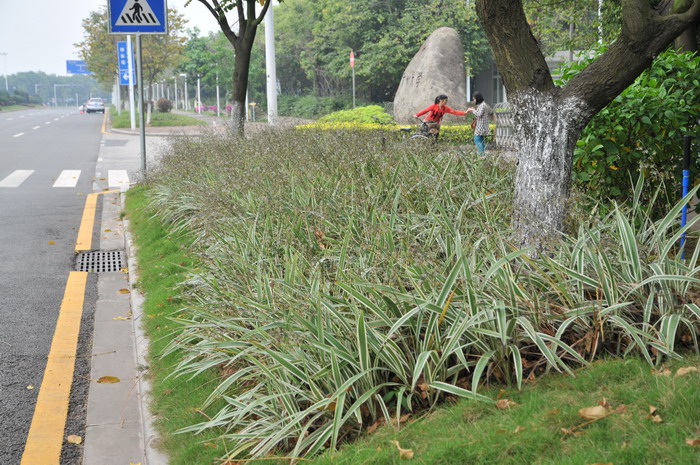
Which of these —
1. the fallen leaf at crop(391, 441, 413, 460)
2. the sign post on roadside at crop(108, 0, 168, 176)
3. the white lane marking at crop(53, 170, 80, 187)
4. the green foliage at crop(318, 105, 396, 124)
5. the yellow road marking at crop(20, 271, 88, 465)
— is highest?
the sign post on roadside at crop(108, 0, 168, 176)

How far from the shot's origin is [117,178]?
16.1 metres

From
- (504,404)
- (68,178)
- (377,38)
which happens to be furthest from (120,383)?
(377,38)

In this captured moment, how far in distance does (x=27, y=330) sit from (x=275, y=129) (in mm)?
6323

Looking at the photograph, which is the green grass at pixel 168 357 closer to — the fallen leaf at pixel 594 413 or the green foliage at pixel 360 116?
the fallen leaf at pixel 594 413

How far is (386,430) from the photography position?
3.24 metres

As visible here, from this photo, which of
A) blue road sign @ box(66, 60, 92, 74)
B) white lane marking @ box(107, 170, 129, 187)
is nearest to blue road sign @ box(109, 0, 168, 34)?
white lane marking @ box(107, 170, 129, 187)

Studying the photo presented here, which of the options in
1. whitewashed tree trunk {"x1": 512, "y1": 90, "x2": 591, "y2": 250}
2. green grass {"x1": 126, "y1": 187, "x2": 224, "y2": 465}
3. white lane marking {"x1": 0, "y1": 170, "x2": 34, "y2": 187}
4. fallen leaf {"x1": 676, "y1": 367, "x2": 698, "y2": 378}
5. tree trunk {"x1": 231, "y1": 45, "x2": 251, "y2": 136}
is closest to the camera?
fallen leaf {"x1": 676, "y1": 367, "x2": 698, "y2": 378}

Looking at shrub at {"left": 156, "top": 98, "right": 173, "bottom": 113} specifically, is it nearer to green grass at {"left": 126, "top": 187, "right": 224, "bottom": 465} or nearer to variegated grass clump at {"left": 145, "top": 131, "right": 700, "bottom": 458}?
green grass at {"left": 126, "top": 187, "right": 224, "bottom": 465}

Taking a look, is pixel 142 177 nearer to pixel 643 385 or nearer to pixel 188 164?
pixel 188 164

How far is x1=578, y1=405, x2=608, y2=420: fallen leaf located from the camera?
2.85 meters

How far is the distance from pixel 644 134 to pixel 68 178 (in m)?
13.1

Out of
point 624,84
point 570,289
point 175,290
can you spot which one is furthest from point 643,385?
point 175,290

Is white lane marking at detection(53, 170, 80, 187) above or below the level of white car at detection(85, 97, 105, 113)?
below

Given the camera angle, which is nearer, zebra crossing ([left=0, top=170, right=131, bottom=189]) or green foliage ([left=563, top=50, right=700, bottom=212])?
green foliage ([left=563, top=50, right=700, bottom=212])
